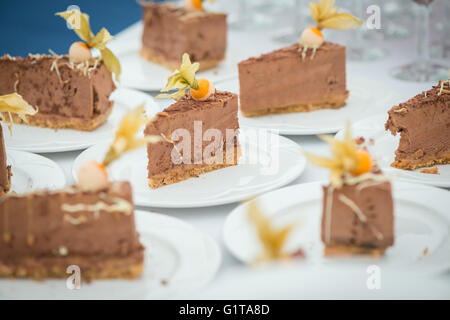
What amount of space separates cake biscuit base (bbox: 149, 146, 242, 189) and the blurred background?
1.55 m

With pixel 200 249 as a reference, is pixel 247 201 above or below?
above

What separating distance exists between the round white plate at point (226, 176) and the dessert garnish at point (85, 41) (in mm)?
675

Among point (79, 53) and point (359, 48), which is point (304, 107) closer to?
point (359, 48)

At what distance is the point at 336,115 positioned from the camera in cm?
375

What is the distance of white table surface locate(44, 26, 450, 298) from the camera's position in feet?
7.87

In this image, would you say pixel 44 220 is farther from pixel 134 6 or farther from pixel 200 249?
pixel 134 6

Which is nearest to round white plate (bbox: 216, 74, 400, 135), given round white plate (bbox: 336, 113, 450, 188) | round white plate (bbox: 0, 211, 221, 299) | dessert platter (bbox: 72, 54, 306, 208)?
round white plate (bbox: 336, 113, 450, 188)

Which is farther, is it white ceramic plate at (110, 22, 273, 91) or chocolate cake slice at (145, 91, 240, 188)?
white ceramic plate at (110, 22, 273, 91)

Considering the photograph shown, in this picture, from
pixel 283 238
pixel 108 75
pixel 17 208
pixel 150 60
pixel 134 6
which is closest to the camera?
pixel 283 238

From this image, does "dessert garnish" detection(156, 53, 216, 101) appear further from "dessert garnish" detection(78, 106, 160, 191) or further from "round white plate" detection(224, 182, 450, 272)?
"dessert garnish" detection(78, 106, 160, 191)

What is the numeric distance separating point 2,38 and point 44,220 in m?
4.27

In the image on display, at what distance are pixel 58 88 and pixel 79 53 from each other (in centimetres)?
24

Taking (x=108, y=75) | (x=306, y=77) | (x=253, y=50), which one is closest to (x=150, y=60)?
(x=253, y=50)

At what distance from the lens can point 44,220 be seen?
2.09 m
